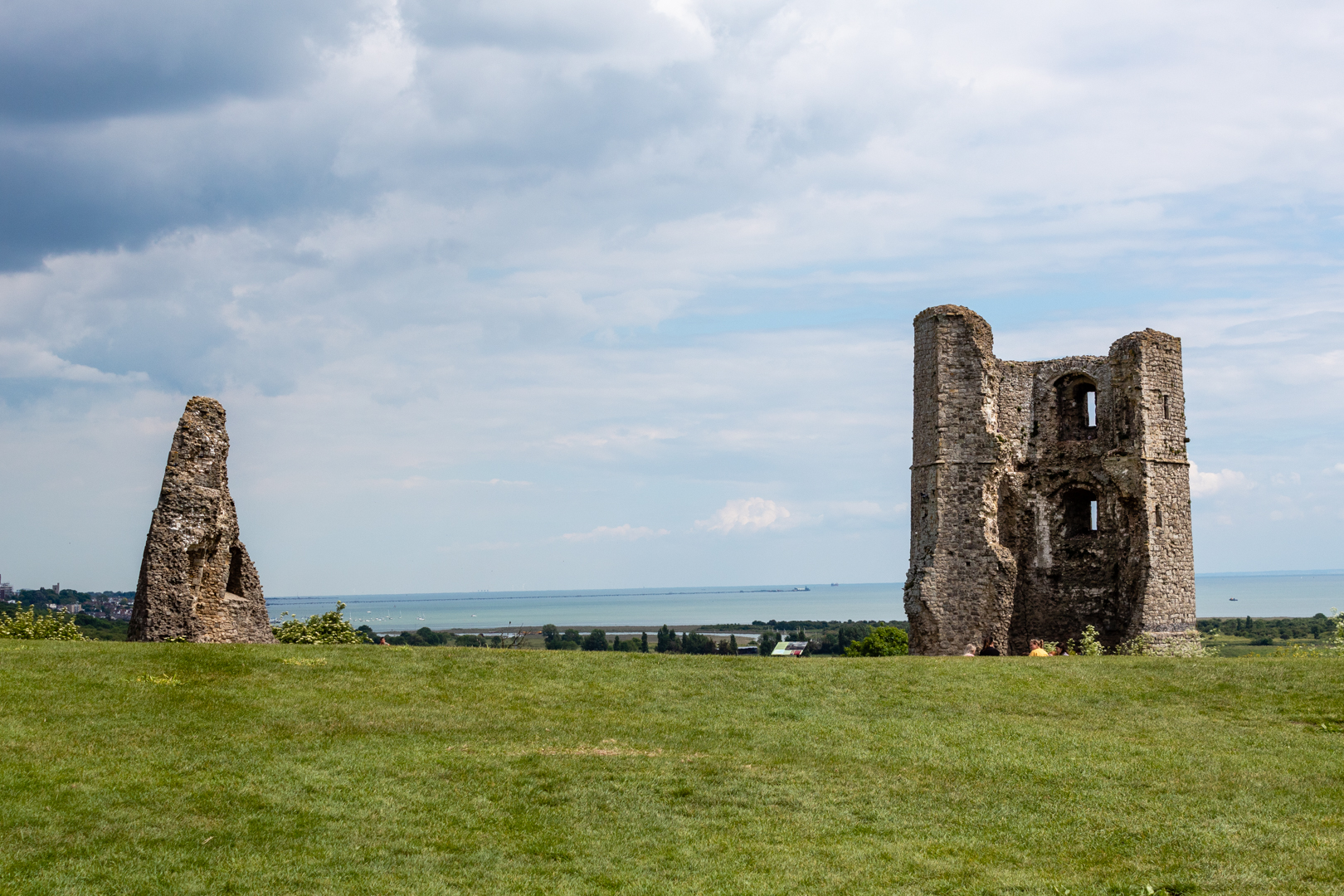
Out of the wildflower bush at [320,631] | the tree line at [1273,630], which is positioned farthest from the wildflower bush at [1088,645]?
the tree line at [1273,630]

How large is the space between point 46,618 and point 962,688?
17.2 meters

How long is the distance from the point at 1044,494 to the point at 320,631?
18.2m

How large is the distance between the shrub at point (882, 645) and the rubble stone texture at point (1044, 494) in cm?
1149

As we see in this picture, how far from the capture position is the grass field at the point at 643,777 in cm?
934

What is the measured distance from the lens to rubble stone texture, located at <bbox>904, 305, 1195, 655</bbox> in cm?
2562

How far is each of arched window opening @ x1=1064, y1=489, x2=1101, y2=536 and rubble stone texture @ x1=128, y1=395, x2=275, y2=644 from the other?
19722mm

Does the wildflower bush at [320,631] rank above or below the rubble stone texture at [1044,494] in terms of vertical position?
below

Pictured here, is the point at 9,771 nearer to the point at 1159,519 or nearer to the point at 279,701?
the point at 279,701

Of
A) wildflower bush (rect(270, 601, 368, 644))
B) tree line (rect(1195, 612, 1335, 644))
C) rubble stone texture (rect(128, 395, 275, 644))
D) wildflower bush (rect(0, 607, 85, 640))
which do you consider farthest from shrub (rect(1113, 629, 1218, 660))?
tree line (rect(1195, 612, 1335, 644))

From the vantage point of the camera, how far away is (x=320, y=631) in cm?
2369

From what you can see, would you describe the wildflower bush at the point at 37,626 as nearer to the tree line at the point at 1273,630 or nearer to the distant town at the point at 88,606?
the distant town at the point at 88,606

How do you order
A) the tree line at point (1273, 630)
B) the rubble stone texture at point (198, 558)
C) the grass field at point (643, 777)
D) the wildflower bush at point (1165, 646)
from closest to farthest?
the grass field at point (643, 777)
the rubble stone texture at point (198, 558)
the wildflower bush at point (1165, 646)
the tree line at point (1273, 630)

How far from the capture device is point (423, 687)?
16.2m

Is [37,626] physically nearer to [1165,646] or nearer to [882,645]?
[1165,646]
